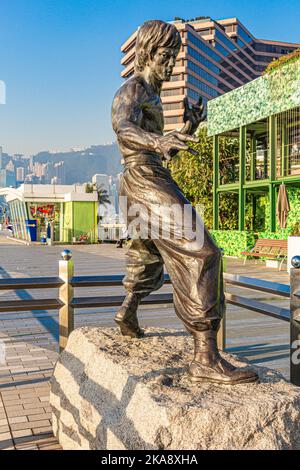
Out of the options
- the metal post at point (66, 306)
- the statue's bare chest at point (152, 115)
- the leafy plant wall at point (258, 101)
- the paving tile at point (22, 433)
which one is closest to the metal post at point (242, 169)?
the leafy plant wall at point (258, 101)

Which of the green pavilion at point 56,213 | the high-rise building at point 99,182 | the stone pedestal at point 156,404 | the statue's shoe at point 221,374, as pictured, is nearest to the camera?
the stone pedestal at point 156,404

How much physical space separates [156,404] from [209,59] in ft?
314

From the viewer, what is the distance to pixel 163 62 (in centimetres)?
305

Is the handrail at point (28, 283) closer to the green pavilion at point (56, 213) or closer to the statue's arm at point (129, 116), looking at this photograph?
the statue's arm at point (129, 116)

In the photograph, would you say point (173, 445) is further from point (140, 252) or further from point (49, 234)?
point (49, 234)

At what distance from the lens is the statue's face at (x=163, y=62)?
3.01m

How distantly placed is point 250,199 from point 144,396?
20789 millimetres

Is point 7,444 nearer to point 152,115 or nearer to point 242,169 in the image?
point 152,115

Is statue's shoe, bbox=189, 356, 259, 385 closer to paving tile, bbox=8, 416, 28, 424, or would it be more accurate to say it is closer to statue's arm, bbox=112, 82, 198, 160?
statue's arm, bbox=112, 82, 198, 160

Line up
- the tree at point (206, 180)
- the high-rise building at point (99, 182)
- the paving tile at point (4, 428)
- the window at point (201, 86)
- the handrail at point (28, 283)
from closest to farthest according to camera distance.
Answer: the paving tile at point (4, 428) → the handrail at point (28, 283) → the tree at point (206, 180) → the high-rise building at point (99, 182) → the window at point (201, 86)

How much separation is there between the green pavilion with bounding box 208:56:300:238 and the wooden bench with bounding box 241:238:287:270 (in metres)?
1.02

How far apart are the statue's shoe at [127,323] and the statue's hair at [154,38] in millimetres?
1611

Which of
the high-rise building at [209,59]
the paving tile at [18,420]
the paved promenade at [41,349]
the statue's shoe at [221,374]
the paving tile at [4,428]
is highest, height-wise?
the high-rise building at [209,59]

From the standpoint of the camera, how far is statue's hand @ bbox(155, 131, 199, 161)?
7.55 ft
